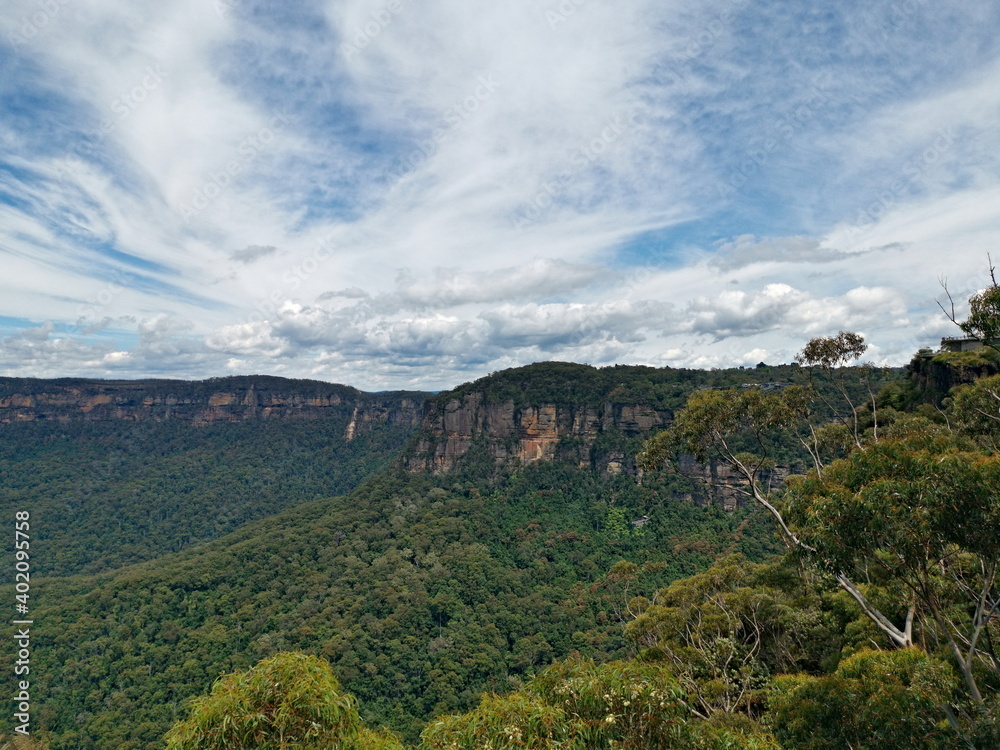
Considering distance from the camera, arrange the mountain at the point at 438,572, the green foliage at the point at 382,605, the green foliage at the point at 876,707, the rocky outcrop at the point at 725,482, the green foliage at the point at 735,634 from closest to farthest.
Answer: the green foliage at the point at 876,707 → the green foliage at the point at 735,634 → the green foliage at the point at 382,605 → the mountain at the point at 438,572 → the rocky outcrop at the point at 725,482

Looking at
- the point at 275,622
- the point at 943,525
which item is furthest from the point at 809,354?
the point at 275,622

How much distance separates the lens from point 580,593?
2231 inches

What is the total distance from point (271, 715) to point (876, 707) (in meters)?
9.96

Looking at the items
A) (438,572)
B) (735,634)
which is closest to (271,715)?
(735,634)

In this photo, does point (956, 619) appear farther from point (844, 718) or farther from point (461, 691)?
point (461, 691)

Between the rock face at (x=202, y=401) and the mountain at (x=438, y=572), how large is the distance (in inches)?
1890

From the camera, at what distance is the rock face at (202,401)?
146500 millimetres

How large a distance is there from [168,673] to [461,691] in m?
29.1

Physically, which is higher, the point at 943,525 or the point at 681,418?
the point at 681,418

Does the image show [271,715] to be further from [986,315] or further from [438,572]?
[438,572]

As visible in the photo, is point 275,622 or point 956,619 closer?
point 956,619

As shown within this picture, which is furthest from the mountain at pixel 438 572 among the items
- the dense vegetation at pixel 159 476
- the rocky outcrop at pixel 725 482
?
the dense vegetation at pixel 159 476

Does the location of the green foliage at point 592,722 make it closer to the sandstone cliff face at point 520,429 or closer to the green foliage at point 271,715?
the green foliage at point 271,715

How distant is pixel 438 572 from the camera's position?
62.2m
